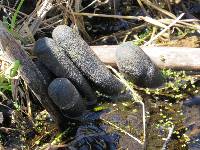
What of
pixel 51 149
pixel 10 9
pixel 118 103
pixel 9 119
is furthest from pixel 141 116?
pixel 10 9

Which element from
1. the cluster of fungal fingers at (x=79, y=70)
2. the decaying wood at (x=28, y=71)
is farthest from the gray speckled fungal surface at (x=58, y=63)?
the decaying wood at (x=28, y=71)

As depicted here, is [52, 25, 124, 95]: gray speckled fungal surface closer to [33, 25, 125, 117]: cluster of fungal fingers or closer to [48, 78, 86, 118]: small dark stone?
[33, 25, 125, 117]: cluster of fungal fingers

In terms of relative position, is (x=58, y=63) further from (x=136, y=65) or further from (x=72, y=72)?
(x=136, y=65)

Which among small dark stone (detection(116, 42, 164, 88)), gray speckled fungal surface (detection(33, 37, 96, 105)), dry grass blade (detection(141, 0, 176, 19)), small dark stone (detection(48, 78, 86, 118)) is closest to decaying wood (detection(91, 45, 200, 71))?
small dark stone (detection(116, 42, 164, 88))

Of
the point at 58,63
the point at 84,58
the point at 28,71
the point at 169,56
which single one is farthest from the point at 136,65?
the point at 28,71

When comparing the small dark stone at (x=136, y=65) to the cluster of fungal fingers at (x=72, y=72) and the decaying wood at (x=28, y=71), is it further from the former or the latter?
the decaying wood at (x=28, y=71)

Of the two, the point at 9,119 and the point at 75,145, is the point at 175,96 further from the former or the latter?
the point at 9,119

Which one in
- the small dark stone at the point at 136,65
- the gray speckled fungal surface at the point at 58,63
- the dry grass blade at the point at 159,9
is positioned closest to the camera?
the gray speckled fungal surface at the point at 58,63

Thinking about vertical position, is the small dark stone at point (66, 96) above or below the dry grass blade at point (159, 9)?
below
